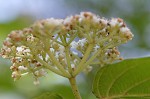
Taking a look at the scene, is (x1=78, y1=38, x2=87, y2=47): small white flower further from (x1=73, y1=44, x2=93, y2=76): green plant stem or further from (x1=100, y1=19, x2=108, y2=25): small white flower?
(x1=100, y1=19, x2=108, y2=25): small white flower

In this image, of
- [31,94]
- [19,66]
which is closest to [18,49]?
[19,66]

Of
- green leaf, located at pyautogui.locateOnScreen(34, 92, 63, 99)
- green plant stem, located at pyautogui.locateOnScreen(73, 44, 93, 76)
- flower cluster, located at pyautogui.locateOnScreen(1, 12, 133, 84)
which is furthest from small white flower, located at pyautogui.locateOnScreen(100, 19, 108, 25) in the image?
green leaf, located at pyautogui.locateOnScreen(34, 92, 63, 99)

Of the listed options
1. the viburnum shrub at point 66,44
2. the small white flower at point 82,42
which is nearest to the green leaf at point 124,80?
the viburnum shrub at point 66,44

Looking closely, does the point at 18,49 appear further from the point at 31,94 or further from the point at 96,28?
the point at 31,94

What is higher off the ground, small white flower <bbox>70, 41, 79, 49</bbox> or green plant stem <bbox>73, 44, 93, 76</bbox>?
small white flower <bbox>70, 41, 79, 49</bbox>

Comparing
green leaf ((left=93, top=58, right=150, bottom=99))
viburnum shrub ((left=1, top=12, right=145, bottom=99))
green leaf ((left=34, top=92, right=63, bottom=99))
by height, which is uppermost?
viburnum shrub ((left=1, top=12, right=145, bottom=99))

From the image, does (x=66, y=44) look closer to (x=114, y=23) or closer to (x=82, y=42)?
(x=82, y=42)

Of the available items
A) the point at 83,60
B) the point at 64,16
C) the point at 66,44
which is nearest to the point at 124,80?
the point at 83,60
